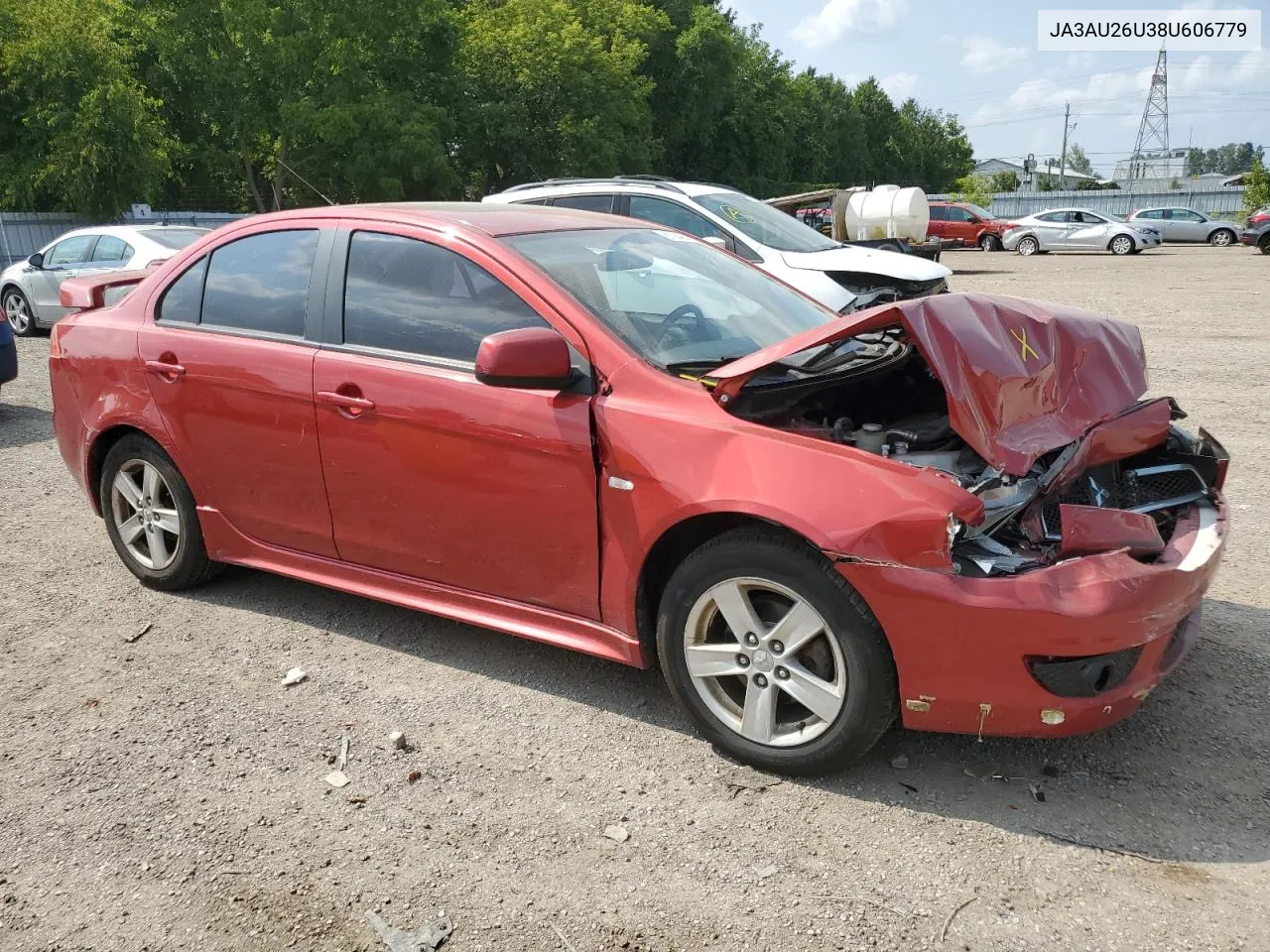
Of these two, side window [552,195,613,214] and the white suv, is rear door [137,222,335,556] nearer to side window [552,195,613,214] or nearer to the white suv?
the white suv

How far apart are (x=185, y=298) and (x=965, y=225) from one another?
103 ft

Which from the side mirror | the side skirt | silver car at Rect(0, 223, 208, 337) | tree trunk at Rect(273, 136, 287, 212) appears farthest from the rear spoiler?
tree trunk at Rect(273, 136, 287, 212)

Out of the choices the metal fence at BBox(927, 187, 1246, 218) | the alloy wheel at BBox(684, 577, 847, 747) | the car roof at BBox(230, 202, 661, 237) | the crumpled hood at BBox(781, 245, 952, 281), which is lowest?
the alloy wheel at BBox(684, 577, 847, 747)

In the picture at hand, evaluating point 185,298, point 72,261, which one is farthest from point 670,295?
point 72,261

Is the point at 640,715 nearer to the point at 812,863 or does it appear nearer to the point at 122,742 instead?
the point at 812,863

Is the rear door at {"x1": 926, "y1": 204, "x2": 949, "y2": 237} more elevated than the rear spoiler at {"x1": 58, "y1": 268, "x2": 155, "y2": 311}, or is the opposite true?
the rear door at {"x1": 926, "y1": 204, "x2": 949, "y2": 237}

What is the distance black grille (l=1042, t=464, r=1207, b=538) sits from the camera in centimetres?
352

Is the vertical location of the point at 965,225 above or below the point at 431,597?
above

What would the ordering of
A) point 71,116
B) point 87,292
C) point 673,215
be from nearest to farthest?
point 87,292 < point 673,215 < point 71,116

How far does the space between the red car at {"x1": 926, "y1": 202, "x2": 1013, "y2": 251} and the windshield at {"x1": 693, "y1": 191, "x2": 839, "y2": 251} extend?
23.0 metres

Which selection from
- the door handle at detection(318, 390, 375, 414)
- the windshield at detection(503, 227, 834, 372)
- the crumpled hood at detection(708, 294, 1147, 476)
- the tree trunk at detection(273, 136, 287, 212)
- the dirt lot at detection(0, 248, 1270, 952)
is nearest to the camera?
the dirt lot at detection(0, 248, 1270, 952)

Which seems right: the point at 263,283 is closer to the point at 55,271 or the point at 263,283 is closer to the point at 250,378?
the point at 250,378

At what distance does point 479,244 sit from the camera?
3783mm

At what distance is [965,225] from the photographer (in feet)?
107
